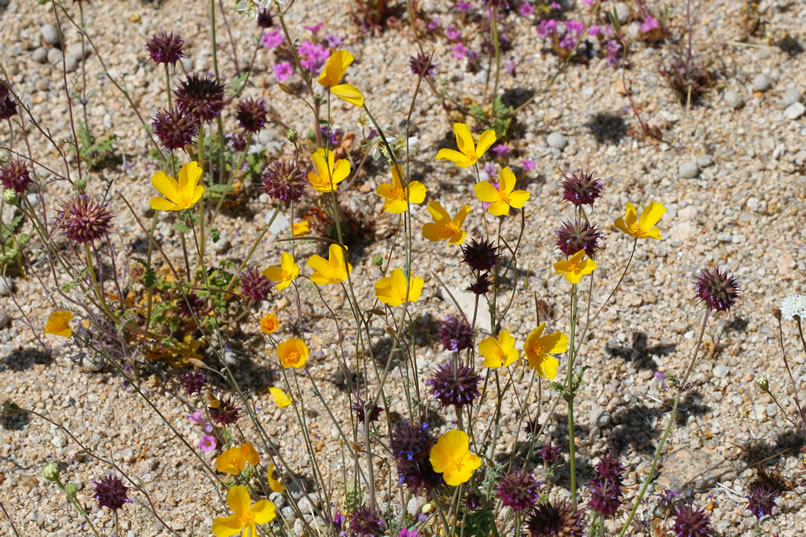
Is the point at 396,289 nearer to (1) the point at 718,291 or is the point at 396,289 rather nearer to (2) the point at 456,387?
(2) the point at 456,387

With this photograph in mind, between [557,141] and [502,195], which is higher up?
[557,141]

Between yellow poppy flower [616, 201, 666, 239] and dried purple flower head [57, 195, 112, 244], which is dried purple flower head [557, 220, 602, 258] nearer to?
yellow poppy flower [616, 201, 666, 239]

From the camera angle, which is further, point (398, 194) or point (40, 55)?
point (40, 55)

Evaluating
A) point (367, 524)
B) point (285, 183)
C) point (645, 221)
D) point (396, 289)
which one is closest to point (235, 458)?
point (367, 524)

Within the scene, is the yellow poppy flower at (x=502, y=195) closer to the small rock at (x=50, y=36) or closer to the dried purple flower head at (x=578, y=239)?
the dried purple flower head at (x=578, y=239)

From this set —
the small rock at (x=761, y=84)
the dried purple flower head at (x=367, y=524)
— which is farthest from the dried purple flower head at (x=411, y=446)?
the small rock at (x=761, y=84)

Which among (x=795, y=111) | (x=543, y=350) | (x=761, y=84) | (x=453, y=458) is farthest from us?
(x=761, y=84)

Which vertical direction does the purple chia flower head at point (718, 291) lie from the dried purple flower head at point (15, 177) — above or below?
below

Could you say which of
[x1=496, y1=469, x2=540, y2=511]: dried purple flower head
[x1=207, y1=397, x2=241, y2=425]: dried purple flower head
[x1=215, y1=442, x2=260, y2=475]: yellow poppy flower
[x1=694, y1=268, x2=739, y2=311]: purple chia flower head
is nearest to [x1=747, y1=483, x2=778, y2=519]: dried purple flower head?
[x1=694, y1=268, x2=739, y2=311]: purple chia flower head
